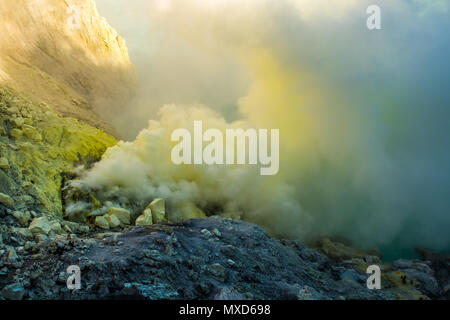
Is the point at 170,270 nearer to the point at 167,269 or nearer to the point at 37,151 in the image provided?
the point at 167,269

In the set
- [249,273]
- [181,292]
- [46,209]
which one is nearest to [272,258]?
[249,273]

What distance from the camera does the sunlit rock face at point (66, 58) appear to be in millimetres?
27391

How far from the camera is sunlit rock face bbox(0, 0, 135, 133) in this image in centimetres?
2739

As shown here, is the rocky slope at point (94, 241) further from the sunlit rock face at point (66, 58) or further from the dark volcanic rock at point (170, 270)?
the sunlit rock face at point (66, 58)

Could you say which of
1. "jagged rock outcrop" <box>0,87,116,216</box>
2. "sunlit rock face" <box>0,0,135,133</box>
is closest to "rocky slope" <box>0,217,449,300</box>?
"jagged rock outcrop" <box>0,87,116,216</box>

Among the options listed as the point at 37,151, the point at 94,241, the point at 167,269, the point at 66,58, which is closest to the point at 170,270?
the point at 167,269

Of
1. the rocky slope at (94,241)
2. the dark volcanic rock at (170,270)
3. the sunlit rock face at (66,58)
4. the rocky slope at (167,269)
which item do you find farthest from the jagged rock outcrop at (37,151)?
the dark volcanic rock at (170,270)

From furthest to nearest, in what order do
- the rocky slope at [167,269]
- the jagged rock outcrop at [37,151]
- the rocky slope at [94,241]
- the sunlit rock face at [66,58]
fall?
the sunlit rock face at [66,58] → the jagged rock outcrop at [37,151] → the rocky slope at [94,241] → the rocky slope at [167,269]

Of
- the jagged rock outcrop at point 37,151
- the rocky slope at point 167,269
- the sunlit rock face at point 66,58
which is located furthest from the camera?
the sunlit rock face at point 66,58

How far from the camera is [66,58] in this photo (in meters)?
37.1

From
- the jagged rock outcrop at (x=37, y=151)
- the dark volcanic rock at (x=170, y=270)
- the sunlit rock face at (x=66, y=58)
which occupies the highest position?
the sunlit rock face at (x=66, y=58)

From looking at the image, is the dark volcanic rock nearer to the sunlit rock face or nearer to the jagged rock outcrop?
the jagged rock outcrop

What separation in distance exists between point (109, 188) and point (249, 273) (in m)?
12.6
